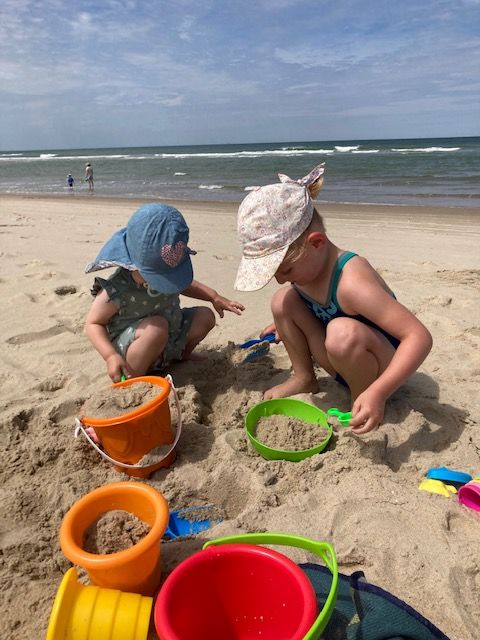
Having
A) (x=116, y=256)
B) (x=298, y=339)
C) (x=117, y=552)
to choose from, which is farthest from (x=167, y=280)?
(x=117, y=552)

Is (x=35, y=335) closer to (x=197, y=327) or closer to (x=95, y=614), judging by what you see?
(x=197, y=327)

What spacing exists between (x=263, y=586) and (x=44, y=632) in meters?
0.59

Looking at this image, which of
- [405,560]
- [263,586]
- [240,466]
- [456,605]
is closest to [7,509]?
[240,466]

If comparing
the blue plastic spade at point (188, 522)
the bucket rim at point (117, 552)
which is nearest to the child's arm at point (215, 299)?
the blue plastic spade at point (188, 522)

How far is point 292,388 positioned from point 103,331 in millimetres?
963

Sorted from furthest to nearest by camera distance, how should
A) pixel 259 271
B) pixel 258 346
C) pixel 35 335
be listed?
pixel 35 335 < pixel 258 346 < pixel 259 271

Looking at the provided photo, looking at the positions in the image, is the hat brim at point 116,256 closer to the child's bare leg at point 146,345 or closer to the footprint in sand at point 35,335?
the child's bare leg at point 146,345

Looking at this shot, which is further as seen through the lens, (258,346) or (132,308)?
(258,346)

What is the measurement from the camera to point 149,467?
1910mm

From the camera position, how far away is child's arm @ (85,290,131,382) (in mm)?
2363

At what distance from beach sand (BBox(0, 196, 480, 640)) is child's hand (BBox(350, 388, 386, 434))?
0.14 meters

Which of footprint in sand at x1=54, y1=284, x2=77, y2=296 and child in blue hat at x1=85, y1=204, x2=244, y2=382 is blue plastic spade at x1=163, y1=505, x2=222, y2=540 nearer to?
child in blue hat at x1=85, y1=204, x2=244, y2=382

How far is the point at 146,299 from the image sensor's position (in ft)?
8.46

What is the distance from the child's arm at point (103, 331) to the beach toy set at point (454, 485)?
1.37 metres
